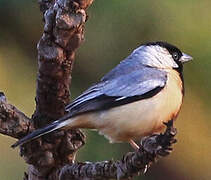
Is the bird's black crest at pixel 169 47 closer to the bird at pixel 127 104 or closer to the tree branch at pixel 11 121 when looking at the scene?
the bird at pixel 127 104

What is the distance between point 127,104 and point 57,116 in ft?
0.68

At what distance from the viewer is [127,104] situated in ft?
7.01

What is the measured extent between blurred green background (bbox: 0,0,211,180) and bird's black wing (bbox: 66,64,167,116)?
83mm

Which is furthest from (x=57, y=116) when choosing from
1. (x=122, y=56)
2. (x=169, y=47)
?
(x=169, y=47)

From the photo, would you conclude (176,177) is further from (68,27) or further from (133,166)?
(68,27)

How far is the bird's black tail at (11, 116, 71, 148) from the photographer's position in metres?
1.95

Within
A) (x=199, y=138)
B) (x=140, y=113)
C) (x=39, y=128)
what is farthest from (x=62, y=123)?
(x=199, y=138)

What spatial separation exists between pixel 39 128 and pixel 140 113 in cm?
29

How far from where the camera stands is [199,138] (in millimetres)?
2174

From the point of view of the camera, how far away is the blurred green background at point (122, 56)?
214 centimetres

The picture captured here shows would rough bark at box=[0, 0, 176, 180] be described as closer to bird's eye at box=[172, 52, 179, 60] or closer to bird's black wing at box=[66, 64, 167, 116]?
bird's black wing at box=[66, 64, 167, 116]

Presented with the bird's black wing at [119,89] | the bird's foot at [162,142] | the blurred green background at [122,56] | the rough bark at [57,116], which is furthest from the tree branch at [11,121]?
the bird's foot at [162,142]

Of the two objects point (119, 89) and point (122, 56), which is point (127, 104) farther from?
point (122, 56)

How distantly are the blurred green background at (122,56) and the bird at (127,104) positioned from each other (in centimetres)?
7
